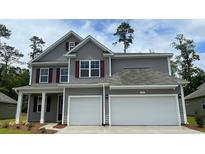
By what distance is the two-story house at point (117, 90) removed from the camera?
14.3m

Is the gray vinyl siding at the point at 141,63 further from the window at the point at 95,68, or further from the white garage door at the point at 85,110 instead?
the white garage door at the point at 85,110

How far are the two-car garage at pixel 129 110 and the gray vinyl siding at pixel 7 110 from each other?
53.1ft

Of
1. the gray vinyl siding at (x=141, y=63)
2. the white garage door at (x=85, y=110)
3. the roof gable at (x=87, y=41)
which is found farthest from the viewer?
the gray vinyl siding at (x=141, y=63)

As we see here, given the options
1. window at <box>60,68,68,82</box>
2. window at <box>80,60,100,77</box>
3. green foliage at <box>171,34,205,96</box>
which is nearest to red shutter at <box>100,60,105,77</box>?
window at <box>80,60,100,77</box>

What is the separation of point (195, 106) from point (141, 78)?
56.3ft

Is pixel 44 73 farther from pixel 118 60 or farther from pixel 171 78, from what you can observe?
pixel 171 78

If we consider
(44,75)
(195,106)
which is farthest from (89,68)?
(195,106)

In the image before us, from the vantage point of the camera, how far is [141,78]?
15.4 metres

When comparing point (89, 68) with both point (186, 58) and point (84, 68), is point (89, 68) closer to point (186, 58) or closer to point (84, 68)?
point (84, 68)

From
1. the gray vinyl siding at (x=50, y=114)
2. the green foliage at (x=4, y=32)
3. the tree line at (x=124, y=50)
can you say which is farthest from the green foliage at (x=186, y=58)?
the green foliage at (x=4, y=32)

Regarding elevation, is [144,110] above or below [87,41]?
below

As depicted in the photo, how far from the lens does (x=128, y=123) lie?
46.7 feet

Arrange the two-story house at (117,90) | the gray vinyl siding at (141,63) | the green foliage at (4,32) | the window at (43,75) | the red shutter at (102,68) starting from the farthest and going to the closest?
the green foliage at (4,32) → the window at (43,75) → the gray vinyl siding at (141,63) → the red shutter at (102,68) → the two-story house at (117,90)
